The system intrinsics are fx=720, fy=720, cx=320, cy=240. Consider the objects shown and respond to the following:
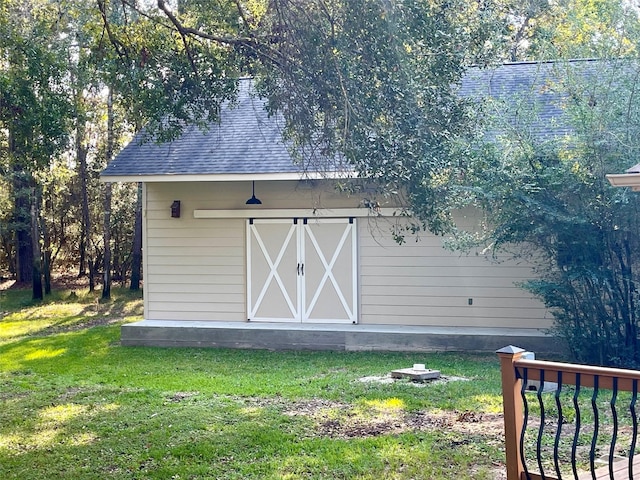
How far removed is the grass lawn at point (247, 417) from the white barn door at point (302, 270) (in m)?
0.99

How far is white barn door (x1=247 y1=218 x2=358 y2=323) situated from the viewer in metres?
10.3

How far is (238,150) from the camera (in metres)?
10.6

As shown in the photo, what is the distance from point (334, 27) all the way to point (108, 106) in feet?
40.8

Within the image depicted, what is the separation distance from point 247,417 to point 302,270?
15.4 ft

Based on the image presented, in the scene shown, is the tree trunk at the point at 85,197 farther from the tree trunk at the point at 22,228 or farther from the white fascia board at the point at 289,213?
the white fascia board at the point at 289,213

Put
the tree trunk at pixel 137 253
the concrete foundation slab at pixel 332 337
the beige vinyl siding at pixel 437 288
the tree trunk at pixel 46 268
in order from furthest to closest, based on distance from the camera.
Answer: the tree trunk at pixel 137 253 < the tree trunk at pixel 46 268 < the beige vinyl siding at pixel 437 288 < the concrete foundation slab at pixel 332 337

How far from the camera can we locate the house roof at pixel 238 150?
9859 millimetres

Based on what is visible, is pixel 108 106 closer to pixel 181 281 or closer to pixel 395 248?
pixel 181 281

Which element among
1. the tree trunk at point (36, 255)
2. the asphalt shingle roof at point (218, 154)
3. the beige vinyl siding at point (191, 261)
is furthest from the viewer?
the tree trunk at point (36, 255)

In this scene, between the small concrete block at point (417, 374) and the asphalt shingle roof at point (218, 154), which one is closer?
the small concrete block at point (417, 374)

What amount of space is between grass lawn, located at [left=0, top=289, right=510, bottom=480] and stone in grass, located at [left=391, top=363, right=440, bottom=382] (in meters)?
0.17

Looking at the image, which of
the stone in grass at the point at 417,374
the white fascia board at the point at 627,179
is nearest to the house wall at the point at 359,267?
the stone in grass at the point at 417,374

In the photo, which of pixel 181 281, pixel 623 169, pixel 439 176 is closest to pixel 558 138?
pixel 623 169

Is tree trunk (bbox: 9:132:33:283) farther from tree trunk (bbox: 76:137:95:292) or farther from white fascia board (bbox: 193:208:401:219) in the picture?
white fascia board (bbox: 193:208:401:219)
